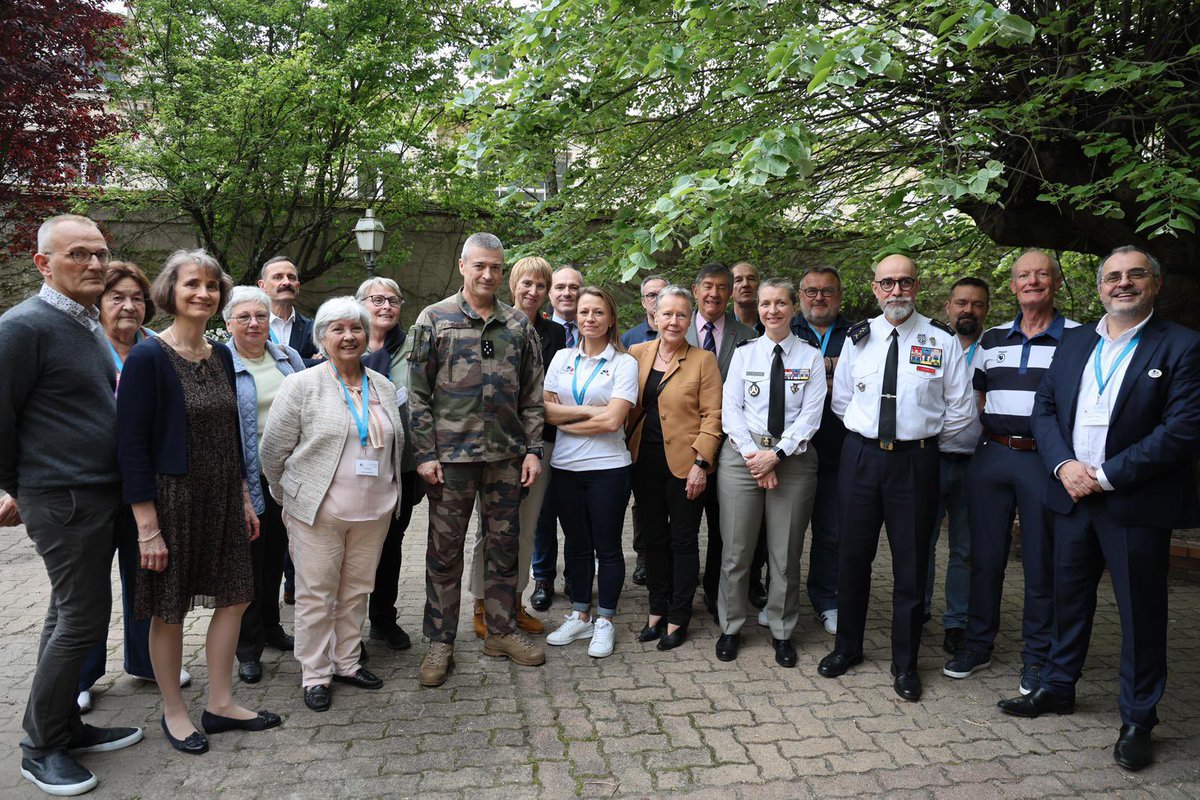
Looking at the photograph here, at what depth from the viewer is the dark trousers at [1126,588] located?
3.27 m

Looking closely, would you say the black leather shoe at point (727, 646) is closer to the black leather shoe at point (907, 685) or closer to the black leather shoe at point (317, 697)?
the black leather shoe at point (907, 685)

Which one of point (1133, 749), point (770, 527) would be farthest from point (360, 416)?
point (1133, 749)

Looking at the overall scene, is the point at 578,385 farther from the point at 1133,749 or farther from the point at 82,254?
the point at 1133,749

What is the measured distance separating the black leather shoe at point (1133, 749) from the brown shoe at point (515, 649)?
2692mm

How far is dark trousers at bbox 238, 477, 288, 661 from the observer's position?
396 centimetres

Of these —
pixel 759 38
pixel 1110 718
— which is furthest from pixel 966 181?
pixel 1110 718

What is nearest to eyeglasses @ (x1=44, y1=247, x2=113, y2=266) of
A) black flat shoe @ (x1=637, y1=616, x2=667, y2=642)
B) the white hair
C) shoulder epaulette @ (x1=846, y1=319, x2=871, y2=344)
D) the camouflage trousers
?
the white hair

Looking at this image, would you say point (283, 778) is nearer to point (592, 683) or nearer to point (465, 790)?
point (465, 790)

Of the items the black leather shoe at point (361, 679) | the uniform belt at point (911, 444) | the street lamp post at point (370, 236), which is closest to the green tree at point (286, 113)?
the street lamp post at point (370, 236)

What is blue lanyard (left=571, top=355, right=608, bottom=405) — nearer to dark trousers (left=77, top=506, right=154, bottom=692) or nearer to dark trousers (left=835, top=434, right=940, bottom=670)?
dark trousers (left=835, top=434, right=940, bottom=670)

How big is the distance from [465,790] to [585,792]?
0.47m

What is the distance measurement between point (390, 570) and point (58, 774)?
178 cm

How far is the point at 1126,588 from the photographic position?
3.31m

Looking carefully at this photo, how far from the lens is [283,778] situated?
3055 mm
